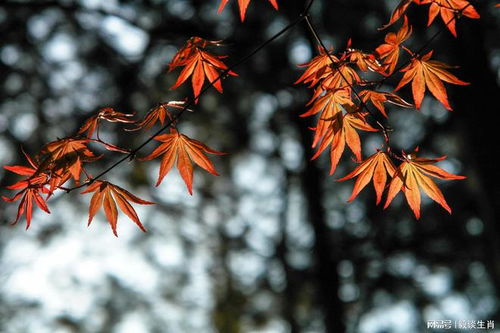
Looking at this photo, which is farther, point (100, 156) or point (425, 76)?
point (425, 76)

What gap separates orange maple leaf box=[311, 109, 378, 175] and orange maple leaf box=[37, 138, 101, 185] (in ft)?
1.63

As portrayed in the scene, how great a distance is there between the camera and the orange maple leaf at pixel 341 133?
944 millimetres

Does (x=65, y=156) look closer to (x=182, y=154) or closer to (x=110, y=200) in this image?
(x=110, y=200)

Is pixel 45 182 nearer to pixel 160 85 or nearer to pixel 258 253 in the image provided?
pixel 160 85

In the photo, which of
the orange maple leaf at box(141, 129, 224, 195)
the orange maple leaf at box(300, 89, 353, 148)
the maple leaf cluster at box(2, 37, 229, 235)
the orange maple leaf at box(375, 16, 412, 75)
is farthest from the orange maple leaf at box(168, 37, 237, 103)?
the orange maple leaf at box(375, 16, 412, 75)

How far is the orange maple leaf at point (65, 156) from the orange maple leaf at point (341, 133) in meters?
0.50

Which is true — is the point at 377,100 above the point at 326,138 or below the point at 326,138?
above

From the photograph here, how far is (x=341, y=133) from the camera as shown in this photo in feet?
3.28

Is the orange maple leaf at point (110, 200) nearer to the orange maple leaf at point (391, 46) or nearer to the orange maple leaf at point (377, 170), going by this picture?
the orange maple leaf at point (377, 170)

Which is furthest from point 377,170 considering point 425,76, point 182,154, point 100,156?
Answer: point 100,156

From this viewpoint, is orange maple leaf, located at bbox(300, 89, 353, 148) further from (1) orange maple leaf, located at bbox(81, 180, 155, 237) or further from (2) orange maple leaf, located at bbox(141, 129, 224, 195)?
(1) orange maple leaf, located at bbox(81, 180, 155, 237)

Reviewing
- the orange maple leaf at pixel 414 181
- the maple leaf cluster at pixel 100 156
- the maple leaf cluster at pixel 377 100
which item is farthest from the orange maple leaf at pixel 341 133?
the maple leaf cluster at pixel 100 156

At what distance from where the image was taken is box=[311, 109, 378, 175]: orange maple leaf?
94cm

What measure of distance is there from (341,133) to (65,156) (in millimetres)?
599
